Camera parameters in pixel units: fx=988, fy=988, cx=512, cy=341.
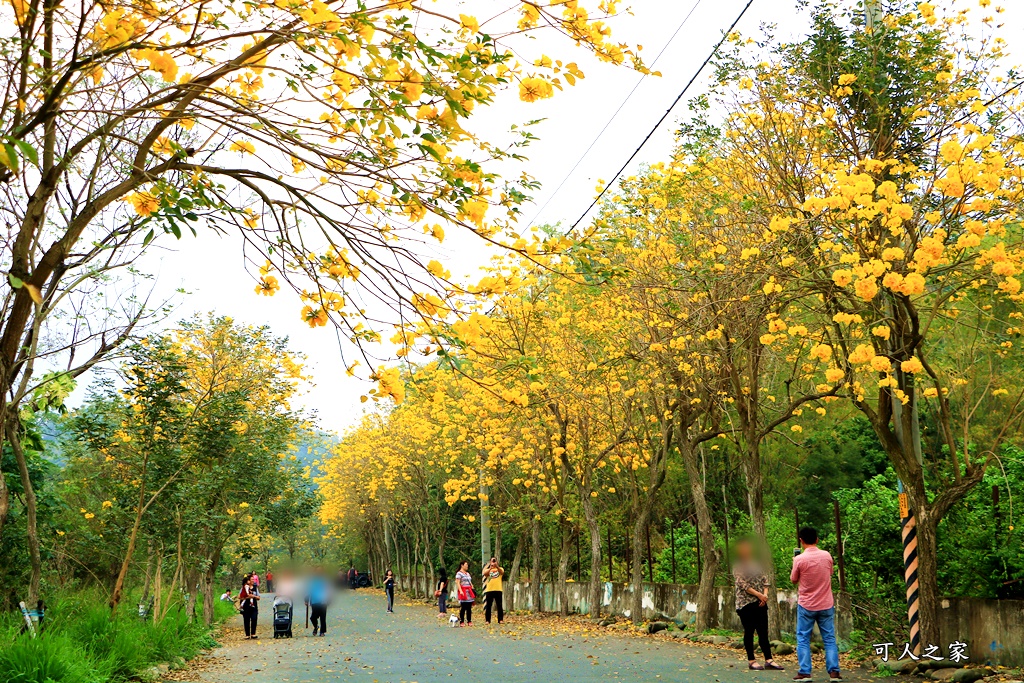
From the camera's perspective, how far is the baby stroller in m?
22.2

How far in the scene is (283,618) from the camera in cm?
2228

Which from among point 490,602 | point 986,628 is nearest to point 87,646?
point 986,628

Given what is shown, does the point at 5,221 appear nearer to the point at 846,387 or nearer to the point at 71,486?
the point at 846,387

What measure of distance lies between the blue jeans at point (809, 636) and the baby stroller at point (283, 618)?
14771 mm

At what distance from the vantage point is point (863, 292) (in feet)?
26.5

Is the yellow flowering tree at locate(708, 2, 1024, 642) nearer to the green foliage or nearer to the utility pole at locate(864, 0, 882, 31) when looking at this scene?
the utility pole at locate(864, 0, 882, 31)

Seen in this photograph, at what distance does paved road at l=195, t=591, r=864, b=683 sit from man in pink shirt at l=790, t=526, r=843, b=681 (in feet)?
1.21

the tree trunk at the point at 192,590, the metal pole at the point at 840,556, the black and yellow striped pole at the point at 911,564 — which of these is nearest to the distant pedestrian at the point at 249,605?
the tree trunk at the point at 192,590

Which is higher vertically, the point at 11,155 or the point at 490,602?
the point at 11,155

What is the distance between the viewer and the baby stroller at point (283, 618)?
73.0 ft

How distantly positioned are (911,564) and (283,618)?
15.3 meters

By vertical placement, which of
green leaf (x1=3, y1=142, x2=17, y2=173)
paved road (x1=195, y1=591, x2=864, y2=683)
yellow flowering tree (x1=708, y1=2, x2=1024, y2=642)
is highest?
yellow flowering tree (x1=708, y1=2, x2=1024, y2=642)

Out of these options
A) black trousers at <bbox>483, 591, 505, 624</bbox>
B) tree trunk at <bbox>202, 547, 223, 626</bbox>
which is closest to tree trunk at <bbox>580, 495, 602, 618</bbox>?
black trousers at <bbox>483, 591, 505, 624</bbox>

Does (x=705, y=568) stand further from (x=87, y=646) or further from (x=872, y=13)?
(x=87, y=646)
